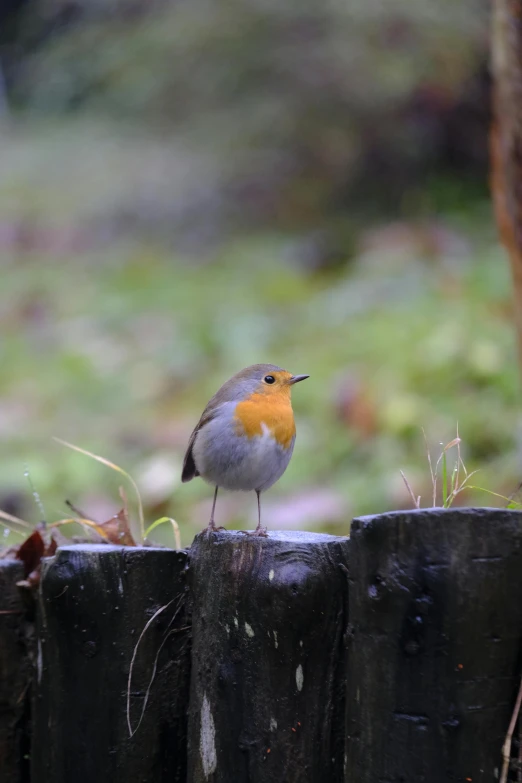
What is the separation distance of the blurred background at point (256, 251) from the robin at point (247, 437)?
190cm

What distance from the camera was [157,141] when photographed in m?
9.00

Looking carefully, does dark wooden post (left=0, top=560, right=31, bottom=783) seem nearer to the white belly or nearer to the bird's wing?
the white belly

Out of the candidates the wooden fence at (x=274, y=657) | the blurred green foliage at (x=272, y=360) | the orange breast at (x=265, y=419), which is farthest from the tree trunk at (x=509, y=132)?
the wooden fence at (x=274, y=657)

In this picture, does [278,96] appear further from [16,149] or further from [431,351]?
[16,149]

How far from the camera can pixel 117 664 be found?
1.76 meters

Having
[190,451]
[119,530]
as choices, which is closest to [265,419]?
[190,451]

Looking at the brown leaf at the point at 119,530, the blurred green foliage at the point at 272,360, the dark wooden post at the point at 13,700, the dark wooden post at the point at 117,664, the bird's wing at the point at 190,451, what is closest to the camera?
the dark wooden post at the point at 117,664

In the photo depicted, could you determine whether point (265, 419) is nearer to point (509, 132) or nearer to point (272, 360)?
point (509, 132)

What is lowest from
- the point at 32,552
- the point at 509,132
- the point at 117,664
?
the point at 117,664

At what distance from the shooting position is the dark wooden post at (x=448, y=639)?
52.3 inches

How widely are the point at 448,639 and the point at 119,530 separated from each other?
1045mm

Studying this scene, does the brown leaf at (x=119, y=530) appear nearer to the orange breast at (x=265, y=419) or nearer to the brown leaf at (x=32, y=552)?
the brown leaf at (x=32, y=552)

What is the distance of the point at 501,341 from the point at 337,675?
4.28 meters

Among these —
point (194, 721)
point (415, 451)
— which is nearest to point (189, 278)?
point (415, 451)
